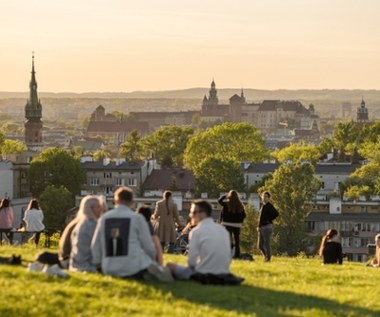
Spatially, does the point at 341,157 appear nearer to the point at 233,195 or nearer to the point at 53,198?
the point at 53,198

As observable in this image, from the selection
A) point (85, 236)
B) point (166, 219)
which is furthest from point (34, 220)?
point (85, 236)

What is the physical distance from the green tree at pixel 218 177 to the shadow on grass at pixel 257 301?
302 feet

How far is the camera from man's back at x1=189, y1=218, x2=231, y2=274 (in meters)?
19.1

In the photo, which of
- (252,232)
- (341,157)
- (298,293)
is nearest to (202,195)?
(252,232)

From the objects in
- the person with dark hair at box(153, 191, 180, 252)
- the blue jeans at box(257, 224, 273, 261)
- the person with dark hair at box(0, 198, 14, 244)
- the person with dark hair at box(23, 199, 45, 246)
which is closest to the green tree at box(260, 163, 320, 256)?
the person with dark hair at box(23, 199, 45, 246)

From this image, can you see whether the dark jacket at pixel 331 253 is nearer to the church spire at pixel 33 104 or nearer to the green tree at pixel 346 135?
the church spire at pixel 33 104

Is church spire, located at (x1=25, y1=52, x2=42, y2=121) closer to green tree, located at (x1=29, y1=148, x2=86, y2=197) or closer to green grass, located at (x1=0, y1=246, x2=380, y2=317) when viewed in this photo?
green tree, located at (x1=29, y1=148, x2=86, y2=197)

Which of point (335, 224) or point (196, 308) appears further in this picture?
point (335, 224)

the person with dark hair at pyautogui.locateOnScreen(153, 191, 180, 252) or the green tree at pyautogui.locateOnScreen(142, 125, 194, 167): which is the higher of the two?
the green tree at pyautogui.locateOnScreen(142, 125, 194, 167)

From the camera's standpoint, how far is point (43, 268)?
19359mm

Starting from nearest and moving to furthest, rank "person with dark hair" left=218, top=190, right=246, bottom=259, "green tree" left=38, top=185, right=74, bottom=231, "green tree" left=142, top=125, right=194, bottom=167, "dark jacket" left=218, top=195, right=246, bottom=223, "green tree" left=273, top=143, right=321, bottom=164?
"person with dark hair" left=218, top=190, right=246, bottom=259 < "dark jacket" left=218, top=195, right=246, bottom=223 < "green tree" left=38, top=185, right=74, bottom=231 < "green tree" left=273, top=143, right=321, bottom=164 < "green tree" left=142, top=125, right=194, bottom=167

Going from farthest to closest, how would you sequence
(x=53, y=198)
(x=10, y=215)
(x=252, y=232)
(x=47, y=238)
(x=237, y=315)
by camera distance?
(x=53, y=198) < (x=252, y=232) < (x=47, y=238) < (x=10, y=215) < (x=237, y=315)

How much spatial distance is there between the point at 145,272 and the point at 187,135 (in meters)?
154

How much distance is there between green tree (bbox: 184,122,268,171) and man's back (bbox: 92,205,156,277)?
12334 centimetres
